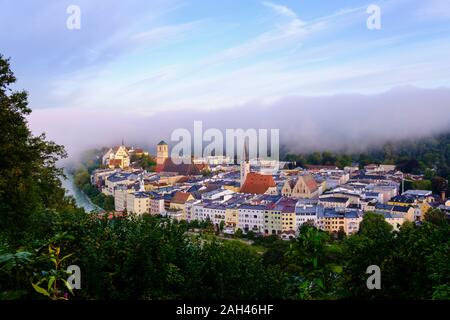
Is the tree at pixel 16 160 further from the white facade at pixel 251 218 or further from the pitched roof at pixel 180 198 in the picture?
the pitched roof at pixel 180 198

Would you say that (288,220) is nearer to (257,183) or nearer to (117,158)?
(257,183)

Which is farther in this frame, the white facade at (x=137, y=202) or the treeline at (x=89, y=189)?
the white facade at (x=137, y=202)

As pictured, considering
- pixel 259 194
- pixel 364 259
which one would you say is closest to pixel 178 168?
pixel 259 194

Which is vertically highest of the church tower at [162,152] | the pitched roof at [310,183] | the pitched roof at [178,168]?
the church tower at [162,152]

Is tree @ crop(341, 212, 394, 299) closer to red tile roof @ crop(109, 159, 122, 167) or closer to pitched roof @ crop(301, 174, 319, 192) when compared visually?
pitched roof @ crop(301, 174, 319, 192)

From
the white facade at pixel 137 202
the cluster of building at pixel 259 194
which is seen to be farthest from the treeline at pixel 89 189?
the white facade at pixel 137 202

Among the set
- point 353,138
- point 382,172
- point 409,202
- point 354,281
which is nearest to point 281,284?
point 354,281

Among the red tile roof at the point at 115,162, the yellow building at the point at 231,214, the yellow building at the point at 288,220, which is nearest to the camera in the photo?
the yellow building at the point at 288,220

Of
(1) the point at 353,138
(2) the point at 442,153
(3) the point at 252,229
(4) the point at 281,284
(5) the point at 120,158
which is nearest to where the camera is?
(4) the point at 281,284

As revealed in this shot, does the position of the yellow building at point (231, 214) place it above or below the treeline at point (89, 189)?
below

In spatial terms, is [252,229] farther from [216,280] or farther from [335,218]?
[216,280]
